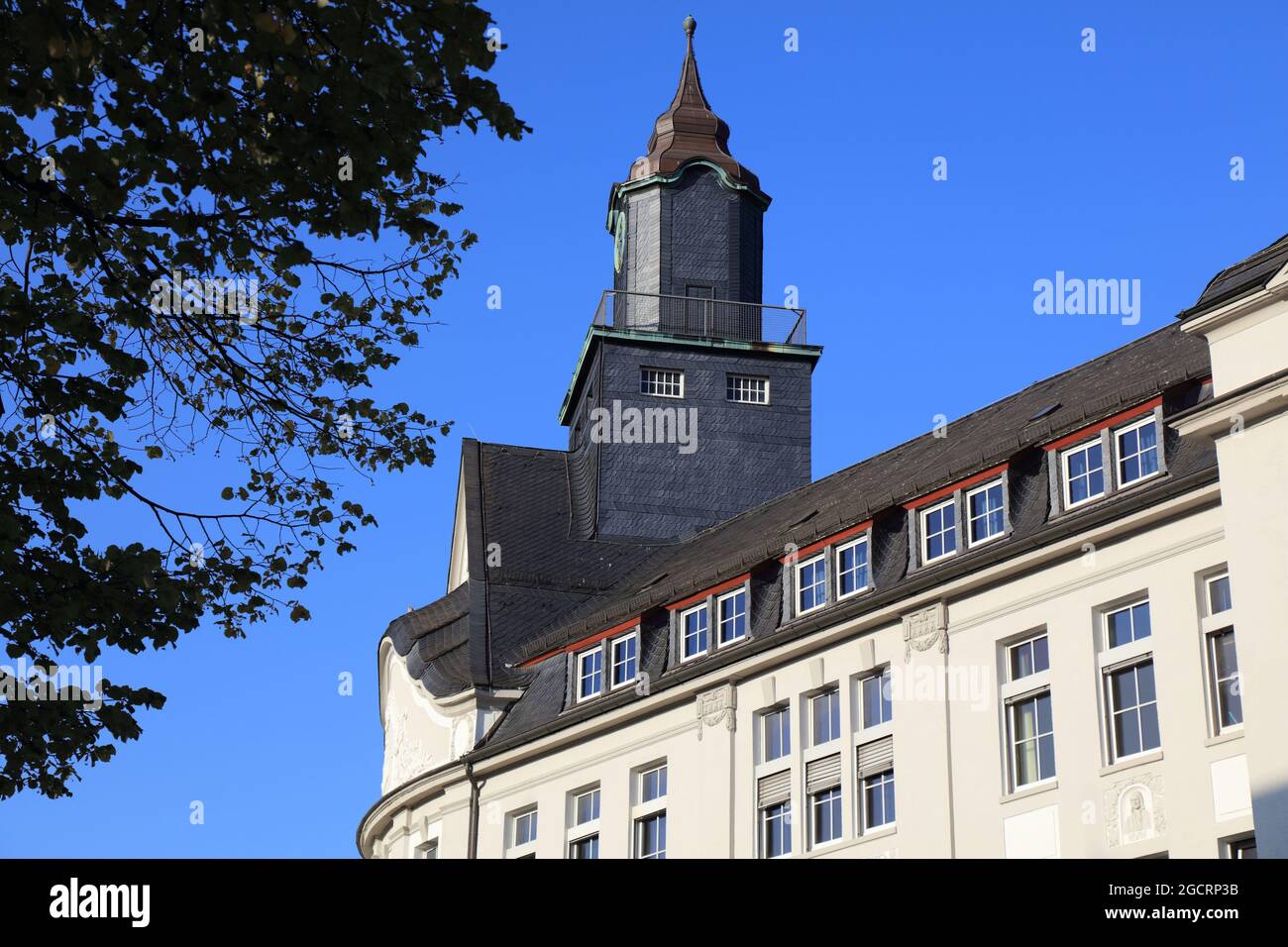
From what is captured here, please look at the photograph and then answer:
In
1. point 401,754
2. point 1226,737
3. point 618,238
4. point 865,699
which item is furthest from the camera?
point 618,238

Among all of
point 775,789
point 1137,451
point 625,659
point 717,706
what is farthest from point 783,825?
point 1137,451

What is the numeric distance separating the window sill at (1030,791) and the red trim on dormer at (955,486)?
545cm

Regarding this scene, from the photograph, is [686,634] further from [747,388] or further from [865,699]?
[747,388]

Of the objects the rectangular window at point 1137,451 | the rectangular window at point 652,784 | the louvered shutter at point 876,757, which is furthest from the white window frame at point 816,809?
the rectangular window at point 1137,451

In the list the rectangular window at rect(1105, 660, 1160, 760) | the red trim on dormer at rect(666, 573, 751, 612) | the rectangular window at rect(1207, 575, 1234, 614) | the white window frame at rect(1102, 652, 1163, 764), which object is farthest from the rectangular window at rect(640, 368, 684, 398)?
the rectangular window at rect(1207, 575, 1234, 614)

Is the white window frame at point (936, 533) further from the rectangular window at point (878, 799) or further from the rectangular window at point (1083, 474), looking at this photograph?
the rectangular window at point (878, 799)

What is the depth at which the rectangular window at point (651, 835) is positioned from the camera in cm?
3541

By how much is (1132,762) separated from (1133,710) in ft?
2.92

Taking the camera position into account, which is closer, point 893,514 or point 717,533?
point 893,514

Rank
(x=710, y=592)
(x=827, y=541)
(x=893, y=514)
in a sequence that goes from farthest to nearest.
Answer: (x=710, y=592), (x=827, y=541), (x=893, y=514)

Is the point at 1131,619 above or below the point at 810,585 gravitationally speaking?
below

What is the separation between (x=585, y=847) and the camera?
36875 millimetres
